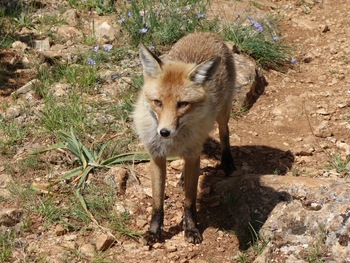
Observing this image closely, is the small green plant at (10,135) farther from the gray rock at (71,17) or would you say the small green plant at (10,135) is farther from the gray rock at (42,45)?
the gray rock at (71,17)

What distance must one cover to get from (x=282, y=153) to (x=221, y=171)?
0.75 metres

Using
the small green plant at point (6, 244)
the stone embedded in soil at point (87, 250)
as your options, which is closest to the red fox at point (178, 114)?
the stone embedded in soil at point (87, 250)

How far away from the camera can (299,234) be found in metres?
3.92

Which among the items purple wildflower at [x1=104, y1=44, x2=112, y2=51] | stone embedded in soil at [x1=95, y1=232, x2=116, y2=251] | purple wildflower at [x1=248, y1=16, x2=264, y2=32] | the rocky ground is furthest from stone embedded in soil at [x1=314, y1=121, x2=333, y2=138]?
stone embedded in soil at [x1=95, y1=232, x2=116, y2=251]

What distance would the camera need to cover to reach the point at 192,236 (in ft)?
14.0

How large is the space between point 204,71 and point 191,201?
3.70ft

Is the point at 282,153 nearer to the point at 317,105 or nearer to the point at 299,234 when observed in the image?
the point at 317,105

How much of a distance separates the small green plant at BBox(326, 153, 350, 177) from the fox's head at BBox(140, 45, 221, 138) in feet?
5.98

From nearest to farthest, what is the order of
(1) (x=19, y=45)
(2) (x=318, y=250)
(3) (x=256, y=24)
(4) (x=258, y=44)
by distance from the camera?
1. (2) (x=318, y=250)
2. (1) (x=19, y=45)
3. (4) (x=258, y=44)
4. (3) (x=256, y=24)

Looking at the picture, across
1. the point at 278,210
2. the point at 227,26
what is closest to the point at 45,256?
the point at 278,210

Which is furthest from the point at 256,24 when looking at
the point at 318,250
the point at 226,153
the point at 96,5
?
the point at 318,250

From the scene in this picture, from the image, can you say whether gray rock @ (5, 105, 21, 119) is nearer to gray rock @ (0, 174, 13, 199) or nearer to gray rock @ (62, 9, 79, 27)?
gray rock @ (0, 174, 13, 199)

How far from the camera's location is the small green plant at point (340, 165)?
198 inches

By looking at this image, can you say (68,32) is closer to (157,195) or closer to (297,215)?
(157,195)
